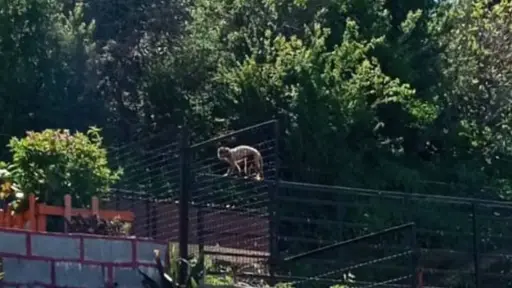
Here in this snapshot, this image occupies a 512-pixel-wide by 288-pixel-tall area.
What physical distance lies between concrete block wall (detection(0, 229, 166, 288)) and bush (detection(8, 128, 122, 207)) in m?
1.50

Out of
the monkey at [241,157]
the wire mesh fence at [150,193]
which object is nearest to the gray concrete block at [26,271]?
the wire mesh fence at [150,193]

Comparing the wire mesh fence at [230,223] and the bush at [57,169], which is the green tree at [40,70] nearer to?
the wire mesh fence at [230,223]

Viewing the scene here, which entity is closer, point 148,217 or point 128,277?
point 128,277

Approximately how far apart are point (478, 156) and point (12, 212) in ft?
42.2

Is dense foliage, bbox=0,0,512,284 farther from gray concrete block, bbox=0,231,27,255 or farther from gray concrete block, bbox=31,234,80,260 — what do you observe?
gray concrete block, bbox=0,231,27,255

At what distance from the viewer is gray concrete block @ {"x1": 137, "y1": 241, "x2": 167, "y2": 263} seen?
25.5 feet

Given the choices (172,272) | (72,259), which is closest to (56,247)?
(72,259)

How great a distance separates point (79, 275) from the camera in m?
7.45

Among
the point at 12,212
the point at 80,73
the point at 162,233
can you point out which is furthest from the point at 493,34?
the point at 12,212

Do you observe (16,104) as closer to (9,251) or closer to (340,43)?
(340,43)

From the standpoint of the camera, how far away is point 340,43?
20.5 m

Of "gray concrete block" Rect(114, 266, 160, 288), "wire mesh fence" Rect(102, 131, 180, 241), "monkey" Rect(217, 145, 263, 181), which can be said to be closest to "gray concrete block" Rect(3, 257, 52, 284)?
"gray concrete block" Rect(114, 266, 160, 288)

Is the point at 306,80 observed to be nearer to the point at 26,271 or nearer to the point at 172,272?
the point at 172,272

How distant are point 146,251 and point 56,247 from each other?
0.70 m
